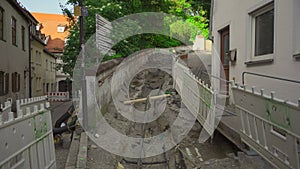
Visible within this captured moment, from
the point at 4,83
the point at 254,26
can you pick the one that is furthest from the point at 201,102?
the point at 4,83

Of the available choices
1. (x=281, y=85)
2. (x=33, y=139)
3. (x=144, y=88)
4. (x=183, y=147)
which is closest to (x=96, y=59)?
(x=144, y=88)

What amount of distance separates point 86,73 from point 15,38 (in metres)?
13.4

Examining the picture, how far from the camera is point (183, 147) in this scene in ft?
21.8

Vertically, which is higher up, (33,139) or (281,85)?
(281,85)

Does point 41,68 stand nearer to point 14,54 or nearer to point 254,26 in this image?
point 14,54

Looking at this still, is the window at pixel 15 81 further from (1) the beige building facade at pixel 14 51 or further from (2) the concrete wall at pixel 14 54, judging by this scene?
(2) the concrete wall at pixel 14 54

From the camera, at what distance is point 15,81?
18.8 m

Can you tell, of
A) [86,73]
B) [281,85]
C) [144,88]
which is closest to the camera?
[281,85]

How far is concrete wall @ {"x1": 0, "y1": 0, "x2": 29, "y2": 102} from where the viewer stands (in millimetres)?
16344

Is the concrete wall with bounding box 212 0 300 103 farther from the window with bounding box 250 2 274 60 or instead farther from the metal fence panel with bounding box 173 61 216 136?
the metal fence panel with bounding box 173 61 216 136

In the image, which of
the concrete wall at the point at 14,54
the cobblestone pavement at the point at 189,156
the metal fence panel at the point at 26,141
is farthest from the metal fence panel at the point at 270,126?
the concrete wall at the point at 14,54

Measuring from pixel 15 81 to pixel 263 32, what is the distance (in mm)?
15989

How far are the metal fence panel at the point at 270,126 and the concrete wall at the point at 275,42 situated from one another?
3.86 ft

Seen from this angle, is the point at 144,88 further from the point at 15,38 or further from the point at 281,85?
the point at 281,85
